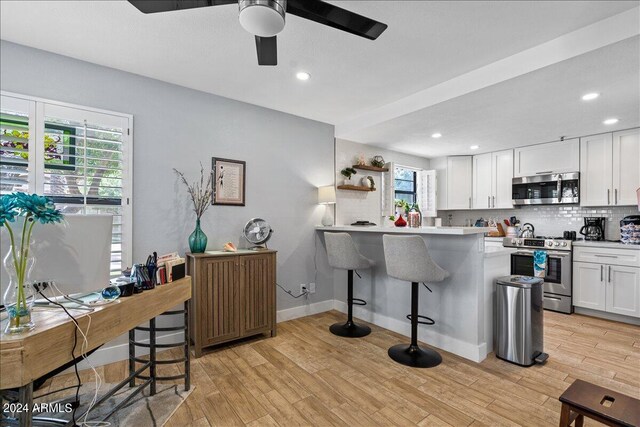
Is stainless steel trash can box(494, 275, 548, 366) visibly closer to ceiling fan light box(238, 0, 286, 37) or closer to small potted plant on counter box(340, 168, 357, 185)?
small potted plant on counter box(340, 168, 357, 185)

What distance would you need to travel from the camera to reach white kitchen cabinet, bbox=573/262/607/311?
12.4 feet

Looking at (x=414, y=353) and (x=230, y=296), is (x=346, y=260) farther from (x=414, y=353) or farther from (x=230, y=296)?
(x=230, y=296)

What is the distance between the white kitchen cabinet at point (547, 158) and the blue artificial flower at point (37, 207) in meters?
5.59

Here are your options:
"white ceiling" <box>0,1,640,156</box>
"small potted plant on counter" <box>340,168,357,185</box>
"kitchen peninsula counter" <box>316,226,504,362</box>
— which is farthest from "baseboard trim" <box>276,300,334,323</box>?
"white ceiling" <box>0,1,640,156</box>

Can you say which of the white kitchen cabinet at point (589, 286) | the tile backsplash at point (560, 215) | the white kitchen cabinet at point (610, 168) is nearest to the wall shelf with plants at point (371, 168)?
the tile backsplash at point (560, 215)

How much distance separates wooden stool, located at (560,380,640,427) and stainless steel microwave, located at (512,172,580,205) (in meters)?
3.68

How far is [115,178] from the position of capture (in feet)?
8.73

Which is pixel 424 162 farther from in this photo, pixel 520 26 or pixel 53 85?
pixel 53 85

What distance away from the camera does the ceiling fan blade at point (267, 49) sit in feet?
5.75

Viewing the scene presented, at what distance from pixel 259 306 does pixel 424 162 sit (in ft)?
13.6

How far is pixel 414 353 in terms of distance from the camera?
2680mm

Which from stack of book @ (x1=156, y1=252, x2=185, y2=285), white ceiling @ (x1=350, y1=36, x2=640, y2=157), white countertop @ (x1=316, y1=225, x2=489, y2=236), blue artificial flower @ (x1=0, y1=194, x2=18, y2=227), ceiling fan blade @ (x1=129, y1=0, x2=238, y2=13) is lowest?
stack of book @ (x1=156, y1=252, x2=185, y2=285)

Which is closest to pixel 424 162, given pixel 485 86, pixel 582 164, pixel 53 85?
pixel 582 164

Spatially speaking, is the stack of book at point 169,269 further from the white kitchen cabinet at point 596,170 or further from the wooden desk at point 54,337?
the white kitchen cabinet at point 596,170
